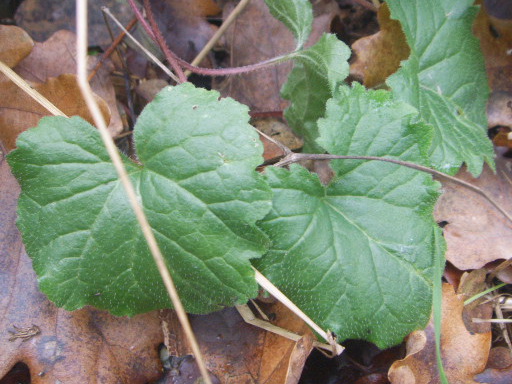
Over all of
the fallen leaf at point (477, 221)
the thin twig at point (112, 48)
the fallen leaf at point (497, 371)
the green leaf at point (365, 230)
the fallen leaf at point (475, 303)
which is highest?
the thin twig at point (112, 48)

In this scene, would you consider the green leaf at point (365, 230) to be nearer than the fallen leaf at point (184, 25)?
Yes

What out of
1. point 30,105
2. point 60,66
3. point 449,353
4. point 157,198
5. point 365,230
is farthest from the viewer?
point 60,66

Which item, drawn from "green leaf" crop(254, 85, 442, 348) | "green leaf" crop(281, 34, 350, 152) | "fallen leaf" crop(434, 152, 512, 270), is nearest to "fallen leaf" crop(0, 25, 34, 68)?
"green leaf" crop(281, 34, 350, 152)

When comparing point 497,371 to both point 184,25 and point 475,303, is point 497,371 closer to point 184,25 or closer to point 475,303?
point 475,303

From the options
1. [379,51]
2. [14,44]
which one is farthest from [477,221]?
[14,44]

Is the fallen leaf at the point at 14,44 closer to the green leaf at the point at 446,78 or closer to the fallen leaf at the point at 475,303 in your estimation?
the green leaf at the point at 446,78

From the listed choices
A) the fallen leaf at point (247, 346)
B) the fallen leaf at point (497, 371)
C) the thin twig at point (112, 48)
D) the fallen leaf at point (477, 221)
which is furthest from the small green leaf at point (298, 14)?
the fallen leaf at point (497, 371)

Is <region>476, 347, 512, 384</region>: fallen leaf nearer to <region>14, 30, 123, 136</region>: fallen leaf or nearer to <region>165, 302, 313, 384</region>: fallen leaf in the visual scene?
<region>165, 302, 313, 384</region>: fallen leaf
